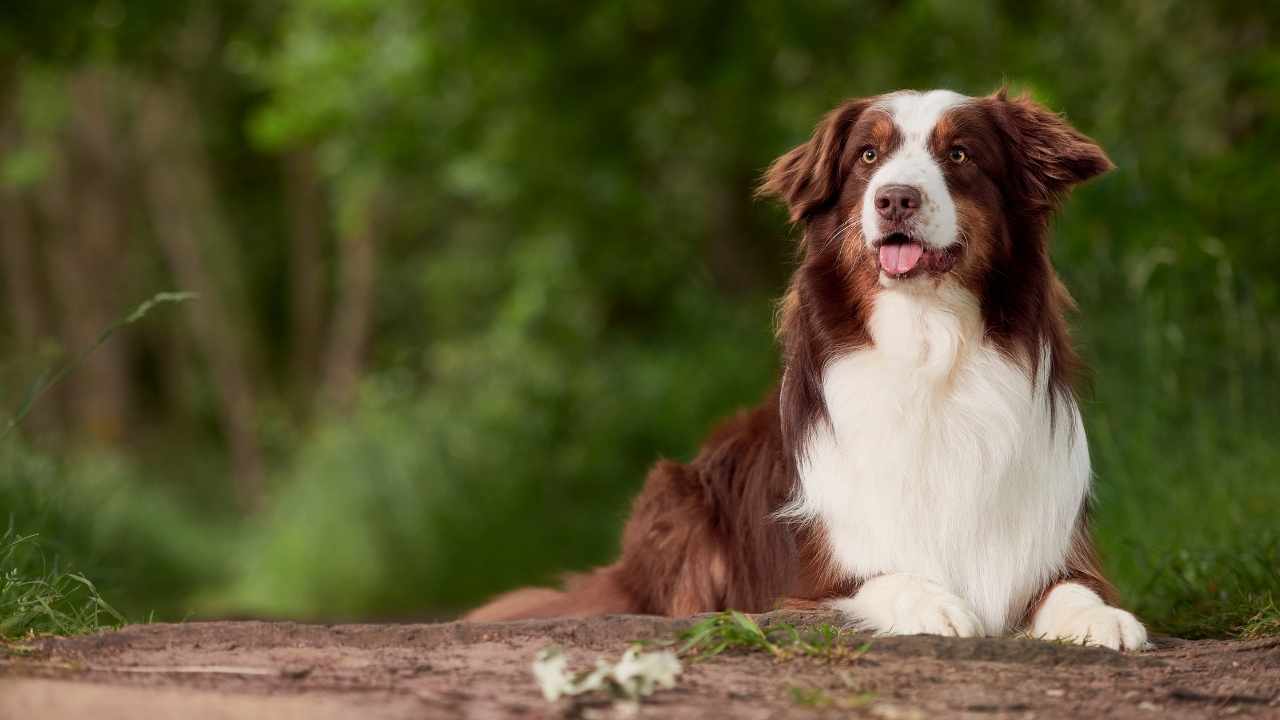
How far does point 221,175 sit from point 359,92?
12.8 meters

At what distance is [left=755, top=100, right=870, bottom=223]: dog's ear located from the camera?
483cm

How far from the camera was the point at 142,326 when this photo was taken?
26828 mm

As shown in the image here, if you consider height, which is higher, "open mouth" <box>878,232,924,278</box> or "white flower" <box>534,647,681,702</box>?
"open mouth" <box>878,232,924,278</box>

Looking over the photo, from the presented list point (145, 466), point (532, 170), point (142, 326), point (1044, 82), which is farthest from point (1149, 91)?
point (142, 326)

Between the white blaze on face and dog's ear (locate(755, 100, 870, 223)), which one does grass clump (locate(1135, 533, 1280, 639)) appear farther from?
dog's ear (locate(755, 100, 870, 223))

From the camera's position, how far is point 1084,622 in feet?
13.8

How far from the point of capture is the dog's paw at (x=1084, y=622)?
4.11 meters

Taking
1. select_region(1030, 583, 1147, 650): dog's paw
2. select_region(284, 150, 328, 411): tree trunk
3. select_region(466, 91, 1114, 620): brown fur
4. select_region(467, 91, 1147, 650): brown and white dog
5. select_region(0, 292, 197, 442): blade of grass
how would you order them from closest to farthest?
1. select_region(1030, 583, 1147, 650): dog's paw
2. select_region(467, 91, 1147, 650): brown and white dog
3. select_region(466, 91, 1114, 620): brown fur
4. select_region(0, 292, 197, 442): blade of grass
5. select_region(284, 150, 328, 411): tree trunk

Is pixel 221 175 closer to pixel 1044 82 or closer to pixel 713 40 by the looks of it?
pixel 713 40

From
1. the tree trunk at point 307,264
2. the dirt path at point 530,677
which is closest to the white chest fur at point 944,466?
the dirt path at point 530,677

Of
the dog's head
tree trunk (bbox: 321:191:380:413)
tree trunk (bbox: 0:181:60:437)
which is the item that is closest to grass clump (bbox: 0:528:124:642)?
the dog's head

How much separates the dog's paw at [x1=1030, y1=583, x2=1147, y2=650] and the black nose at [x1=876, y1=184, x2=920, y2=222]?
1260 mm

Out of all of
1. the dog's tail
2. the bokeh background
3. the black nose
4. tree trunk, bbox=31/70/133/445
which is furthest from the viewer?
tree trunk, bbox=31/70/133/445

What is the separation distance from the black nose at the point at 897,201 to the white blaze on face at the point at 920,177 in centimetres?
2
